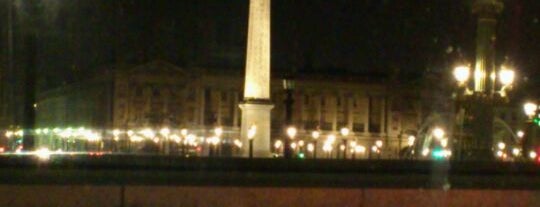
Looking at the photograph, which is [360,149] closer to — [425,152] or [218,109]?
[218,109]

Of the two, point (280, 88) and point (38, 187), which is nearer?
point (38, 187)

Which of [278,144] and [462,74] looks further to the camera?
[278,144]

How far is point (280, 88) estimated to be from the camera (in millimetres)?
109188

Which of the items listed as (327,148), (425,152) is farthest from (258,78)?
(327,148)

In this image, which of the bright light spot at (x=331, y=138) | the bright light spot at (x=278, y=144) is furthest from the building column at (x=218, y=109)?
the bright light spot at (x=278, y=144)

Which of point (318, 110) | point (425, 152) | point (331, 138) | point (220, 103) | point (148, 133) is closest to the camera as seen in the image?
point (425, 152)

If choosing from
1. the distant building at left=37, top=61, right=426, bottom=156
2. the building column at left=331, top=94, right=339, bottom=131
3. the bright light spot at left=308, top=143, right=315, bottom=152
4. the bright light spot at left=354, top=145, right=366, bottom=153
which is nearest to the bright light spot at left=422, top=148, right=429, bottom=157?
the bright light spot at left=308, top=143, right=315, bottom=152

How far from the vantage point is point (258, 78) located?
170 ft

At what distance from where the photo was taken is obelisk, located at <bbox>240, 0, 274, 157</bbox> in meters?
50.6

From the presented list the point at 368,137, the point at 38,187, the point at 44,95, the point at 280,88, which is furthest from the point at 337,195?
the point at 44,95

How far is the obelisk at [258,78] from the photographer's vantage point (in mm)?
50594

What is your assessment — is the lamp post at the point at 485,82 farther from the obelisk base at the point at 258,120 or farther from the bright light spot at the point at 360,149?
the bright light spot at the point at 360,149

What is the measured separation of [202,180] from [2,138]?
5052 cm

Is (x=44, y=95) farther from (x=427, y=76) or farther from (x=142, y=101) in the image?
(x=427, y=76)
